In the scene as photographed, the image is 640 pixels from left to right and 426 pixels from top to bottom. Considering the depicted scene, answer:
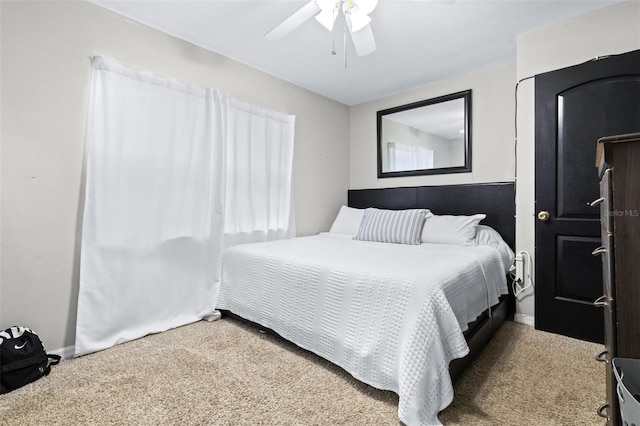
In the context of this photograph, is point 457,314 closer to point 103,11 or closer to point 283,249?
point 283,249

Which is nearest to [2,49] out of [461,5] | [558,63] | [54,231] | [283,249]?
[54,231]

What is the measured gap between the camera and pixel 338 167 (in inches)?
158

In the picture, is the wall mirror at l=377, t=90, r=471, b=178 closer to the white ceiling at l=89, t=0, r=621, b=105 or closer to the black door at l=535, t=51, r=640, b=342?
the white ceiling at l=89, t=0, r=621, b=105

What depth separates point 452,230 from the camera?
273 centimetres

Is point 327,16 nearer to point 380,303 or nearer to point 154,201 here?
point 380,303

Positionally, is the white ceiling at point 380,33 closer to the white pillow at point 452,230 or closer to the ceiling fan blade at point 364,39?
the ceiling fan blade at point 364,39

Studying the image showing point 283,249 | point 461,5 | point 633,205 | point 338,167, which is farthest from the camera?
point 338,167

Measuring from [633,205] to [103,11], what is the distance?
3.02m

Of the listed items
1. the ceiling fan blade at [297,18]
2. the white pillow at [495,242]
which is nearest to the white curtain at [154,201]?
the ceiling fan blade at [297,18]

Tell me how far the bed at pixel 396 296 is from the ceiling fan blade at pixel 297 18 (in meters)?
1.47

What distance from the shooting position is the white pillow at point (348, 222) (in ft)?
11.4

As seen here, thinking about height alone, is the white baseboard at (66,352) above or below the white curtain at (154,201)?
below

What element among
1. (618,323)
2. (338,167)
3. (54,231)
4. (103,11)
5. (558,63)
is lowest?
(618,323)

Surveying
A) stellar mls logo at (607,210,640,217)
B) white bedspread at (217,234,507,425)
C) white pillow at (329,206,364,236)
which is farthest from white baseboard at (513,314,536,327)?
stellar mls logo at (607,210,640,217)
